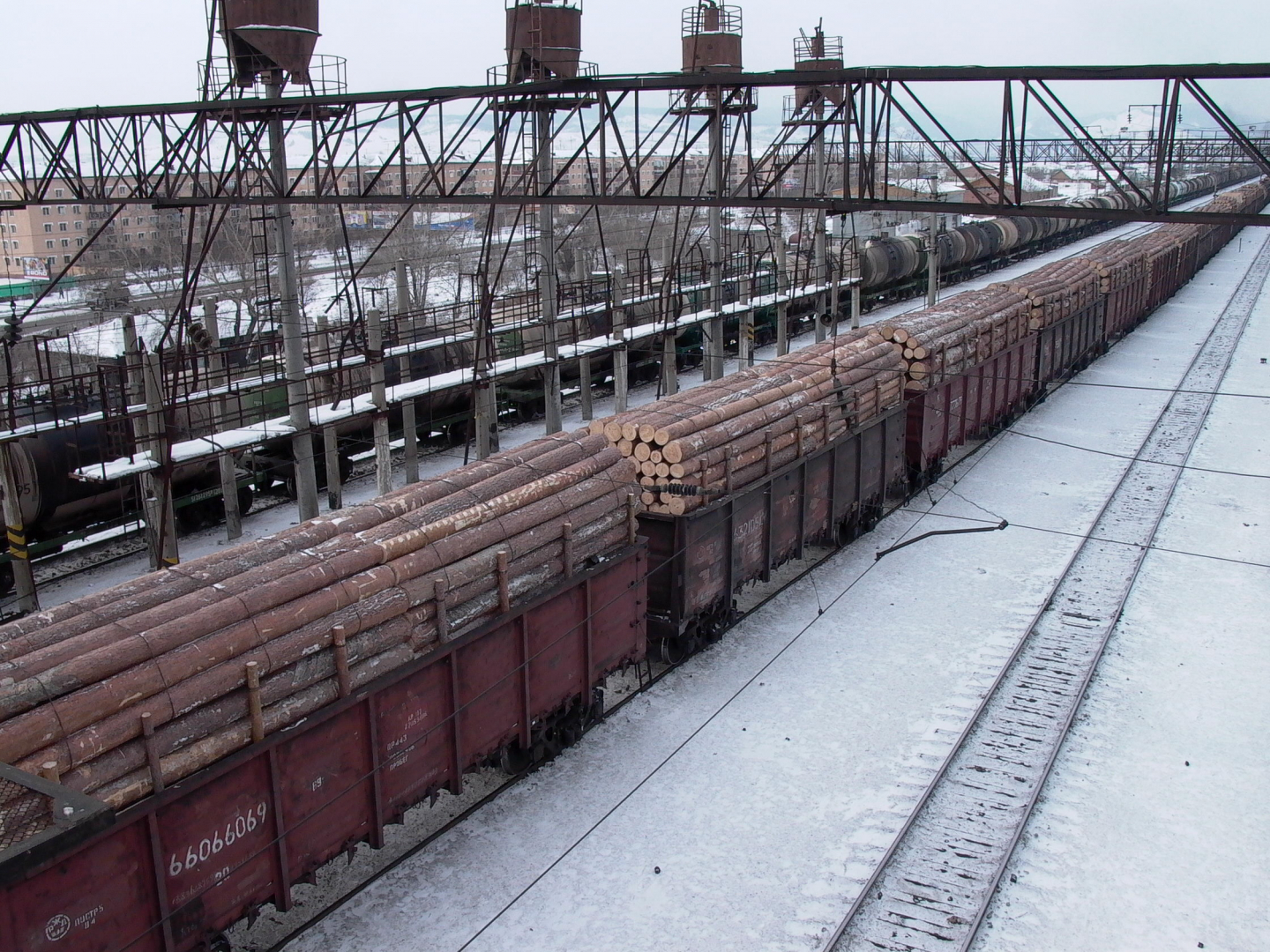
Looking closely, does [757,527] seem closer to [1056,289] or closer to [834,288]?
[1056,289]

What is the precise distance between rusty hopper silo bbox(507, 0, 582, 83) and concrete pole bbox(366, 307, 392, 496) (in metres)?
6.33

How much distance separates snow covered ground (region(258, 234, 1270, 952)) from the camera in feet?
29.1

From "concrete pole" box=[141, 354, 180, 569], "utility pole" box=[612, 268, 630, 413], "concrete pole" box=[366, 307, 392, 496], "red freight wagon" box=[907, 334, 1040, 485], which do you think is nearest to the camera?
"concrete pole" box=[141, 354, 180, 569]

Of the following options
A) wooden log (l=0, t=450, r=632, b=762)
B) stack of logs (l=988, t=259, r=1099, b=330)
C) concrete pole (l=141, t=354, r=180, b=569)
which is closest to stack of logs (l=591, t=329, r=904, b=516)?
wooden log (l=0, t=450, r=632, b=762)

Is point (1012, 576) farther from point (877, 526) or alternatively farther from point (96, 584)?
point (96, 584)

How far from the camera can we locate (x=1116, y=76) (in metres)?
11.6

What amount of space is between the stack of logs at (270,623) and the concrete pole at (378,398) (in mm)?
8247

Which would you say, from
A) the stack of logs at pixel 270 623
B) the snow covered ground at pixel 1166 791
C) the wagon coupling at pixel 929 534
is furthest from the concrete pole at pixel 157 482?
the snow covered ground at pixel 1166 791

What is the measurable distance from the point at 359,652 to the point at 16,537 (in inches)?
383

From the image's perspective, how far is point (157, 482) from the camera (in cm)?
1612

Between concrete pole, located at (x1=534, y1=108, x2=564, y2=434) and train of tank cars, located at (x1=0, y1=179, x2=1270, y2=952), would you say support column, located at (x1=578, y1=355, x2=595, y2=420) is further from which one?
train of tank cars, located at (x1=0, y1=179, x2=1270, y2=952)

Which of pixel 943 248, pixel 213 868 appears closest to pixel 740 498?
pixel 213 868

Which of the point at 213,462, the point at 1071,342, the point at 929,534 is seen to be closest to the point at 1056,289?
the point at 1071,342

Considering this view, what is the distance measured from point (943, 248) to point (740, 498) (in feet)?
124
